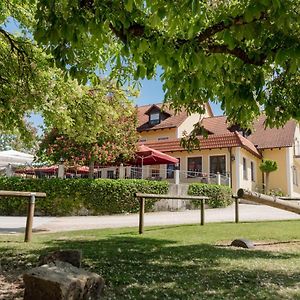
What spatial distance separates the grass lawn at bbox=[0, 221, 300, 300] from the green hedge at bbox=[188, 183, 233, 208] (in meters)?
12.7

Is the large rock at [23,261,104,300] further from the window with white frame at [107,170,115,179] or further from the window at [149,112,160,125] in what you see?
the window at [149,112,160,125]

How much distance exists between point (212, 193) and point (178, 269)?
60.6 feet

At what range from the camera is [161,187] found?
21.7 metres

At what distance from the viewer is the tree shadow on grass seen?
4887mm

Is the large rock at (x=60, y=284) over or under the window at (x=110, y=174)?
under

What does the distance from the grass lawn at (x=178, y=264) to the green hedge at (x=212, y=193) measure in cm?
1268

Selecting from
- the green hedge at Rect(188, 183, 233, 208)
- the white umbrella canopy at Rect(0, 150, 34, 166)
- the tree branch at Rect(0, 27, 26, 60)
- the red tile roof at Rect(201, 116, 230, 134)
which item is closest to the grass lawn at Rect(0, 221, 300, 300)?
the tree branch at Rect(0, 27, 26, 60)

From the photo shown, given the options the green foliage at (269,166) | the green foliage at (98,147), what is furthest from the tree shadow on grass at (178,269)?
the green foliage at (269,166)

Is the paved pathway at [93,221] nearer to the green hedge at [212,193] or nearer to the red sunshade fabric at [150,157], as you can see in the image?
the green hedge at [212,193]

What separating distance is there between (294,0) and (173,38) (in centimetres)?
127

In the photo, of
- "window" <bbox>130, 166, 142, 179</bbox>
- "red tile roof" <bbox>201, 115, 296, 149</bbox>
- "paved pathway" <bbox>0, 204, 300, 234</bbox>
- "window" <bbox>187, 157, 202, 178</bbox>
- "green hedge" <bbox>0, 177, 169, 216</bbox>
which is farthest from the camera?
"red tile roof" <bbox>201, 115, 296, 149</bbox>

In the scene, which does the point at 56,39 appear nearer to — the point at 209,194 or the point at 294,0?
the point at 294,0

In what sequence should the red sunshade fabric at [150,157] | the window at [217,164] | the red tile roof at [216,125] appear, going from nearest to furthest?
the red sunshade fabric at [150,157]
the window at [217,164]
the red tile roof at [216,125]

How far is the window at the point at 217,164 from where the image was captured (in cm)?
3162
